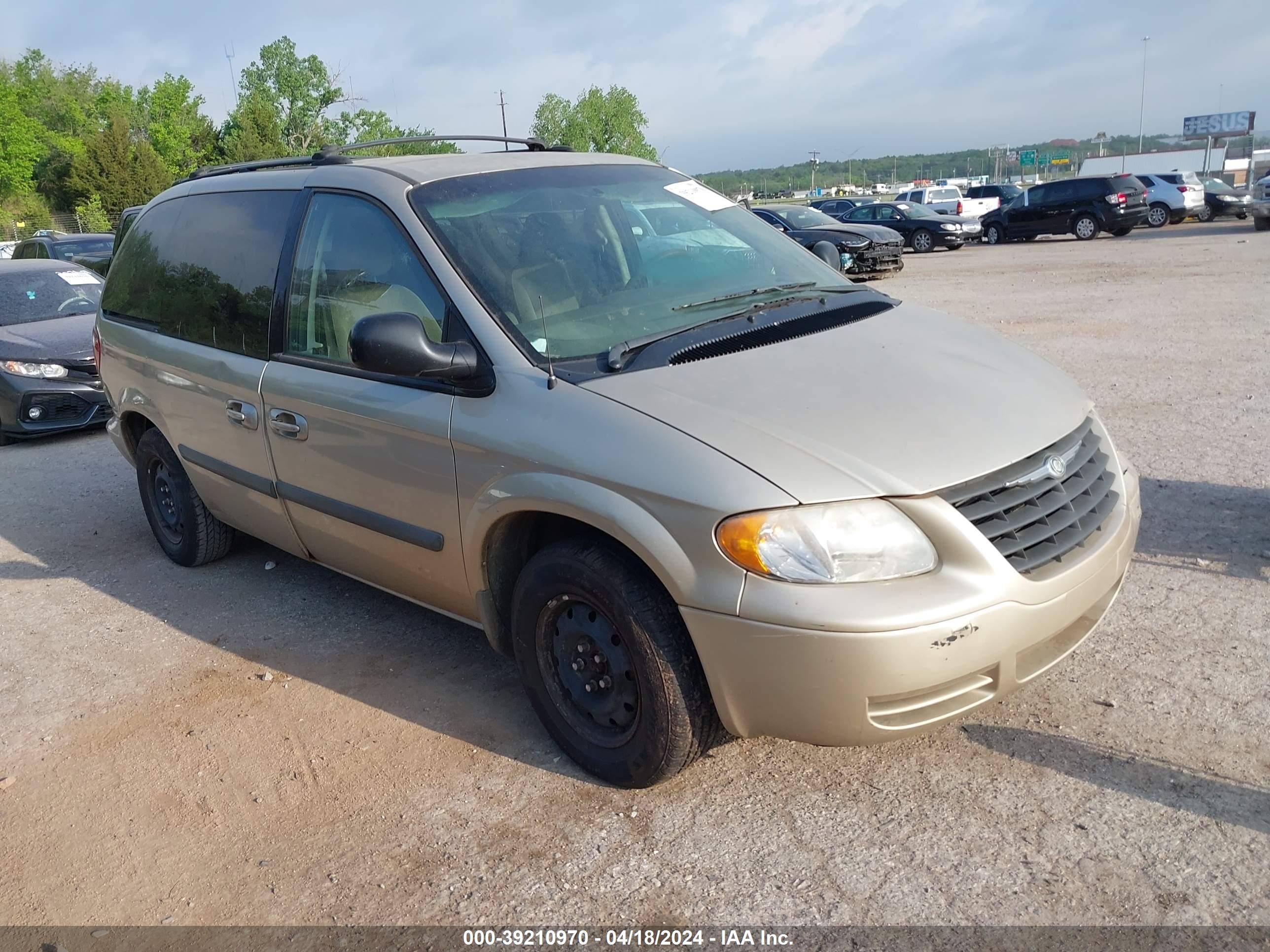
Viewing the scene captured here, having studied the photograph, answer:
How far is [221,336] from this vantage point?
4.39m

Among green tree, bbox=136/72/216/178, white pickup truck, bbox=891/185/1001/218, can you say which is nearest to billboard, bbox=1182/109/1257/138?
white pickup truck, bbox=891/185/1001/218

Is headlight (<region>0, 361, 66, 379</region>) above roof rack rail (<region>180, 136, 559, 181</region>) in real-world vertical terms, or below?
below

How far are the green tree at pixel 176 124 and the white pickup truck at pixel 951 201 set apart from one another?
58.2 meters

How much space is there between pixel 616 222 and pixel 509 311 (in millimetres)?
758

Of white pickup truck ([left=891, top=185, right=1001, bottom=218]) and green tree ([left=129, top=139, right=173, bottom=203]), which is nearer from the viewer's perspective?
white pickup truck ([left=891, top=185, right=1001, bottom=218])

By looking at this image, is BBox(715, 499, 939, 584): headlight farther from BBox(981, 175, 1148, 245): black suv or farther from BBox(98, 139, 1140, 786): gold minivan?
BBox(981, 175, 1148, 245): black suv

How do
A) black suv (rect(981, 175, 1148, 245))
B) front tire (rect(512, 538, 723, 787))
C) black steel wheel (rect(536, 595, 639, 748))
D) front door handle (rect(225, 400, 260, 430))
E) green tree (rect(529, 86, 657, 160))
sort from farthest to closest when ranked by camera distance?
green tree (rect(529, 86, 657, 160))
black suv (rect(981, 175, 1148, 245))
front door handle (rect(225, 400, 260, 430))
black steel wheel (rect(536, 595, 639, 748))
front tire (rect(512, 538, 723, 787))

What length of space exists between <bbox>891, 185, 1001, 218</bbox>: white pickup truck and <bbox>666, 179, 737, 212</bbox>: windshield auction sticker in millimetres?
32306

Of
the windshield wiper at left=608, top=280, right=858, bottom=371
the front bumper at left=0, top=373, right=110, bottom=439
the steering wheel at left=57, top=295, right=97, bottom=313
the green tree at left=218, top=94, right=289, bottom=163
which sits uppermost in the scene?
the green tree at left=218, top=94, right=289, bottom=163

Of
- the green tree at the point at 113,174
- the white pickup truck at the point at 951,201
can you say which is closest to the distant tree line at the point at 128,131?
the green tree at the point at 113,174

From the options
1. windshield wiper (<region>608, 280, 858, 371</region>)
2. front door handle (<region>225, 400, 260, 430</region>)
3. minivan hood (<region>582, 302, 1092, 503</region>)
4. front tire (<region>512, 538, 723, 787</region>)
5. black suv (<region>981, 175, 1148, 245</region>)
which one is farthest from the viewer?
black suv (<region>981, 175, 1148, 245</region>)

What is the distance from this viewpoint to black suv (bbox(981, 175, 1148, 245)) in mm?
25938

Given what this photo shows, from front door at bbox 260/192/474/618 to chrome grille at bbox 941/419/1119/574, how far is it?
1.61m

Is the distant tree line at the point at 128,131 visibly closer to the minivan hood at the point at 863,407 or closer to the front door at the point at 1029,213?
the front door at the point at 1029,213
